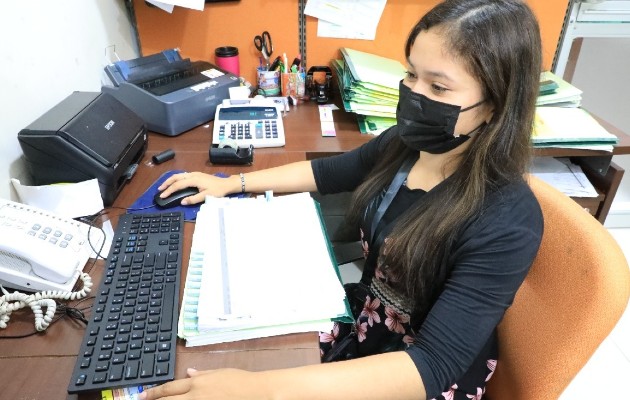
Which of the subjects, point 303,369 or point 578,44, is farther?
point 578,44

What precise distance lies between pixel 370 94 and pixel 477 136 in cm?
68

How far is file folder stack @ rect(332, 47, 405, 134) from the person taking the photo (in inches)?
56.7

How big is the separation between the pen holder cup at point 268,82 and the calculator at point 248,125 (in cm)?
19

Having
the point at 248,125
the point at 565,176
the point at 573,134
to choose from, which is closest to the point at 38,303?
the point at 248,125

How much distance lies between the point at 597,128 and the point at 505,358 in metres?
0.92

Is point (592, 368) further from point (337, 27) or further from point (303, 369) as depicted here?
point (337, 27)

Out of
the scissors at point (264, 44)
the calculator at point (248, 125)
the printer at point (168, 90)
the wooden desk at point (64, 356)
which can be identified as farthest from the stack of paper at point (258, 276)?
the scissors at point (264, 44)

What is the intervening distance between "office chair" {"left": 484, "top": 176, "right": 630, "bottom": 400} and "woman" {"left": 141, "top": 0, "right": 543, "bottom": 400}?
0.06 metres

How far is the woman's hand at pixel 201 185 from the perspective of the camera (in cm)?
105

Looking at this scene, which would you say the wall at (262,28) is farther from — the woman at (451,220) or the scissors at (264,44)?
the woman at (451,220)

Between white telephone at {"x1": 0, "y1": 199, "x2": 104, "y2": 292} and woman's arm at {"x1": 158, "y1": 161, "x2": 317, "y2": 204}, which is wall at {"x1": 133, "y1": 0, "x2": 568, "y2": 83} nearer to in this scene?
woman's arm at {"x1": 158, "y1": 161, "x2": 317, "y2": 204}

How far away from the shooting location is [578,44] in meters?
1.79

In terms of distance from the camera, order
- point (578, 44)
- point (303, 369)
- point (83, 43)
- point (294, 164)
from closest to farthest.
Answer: point (303, 369)
point (294, 164)
point (83, 43)
point (578, 44)

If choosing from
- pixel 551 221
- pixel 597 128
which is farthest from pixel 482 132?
pixel 597 128
